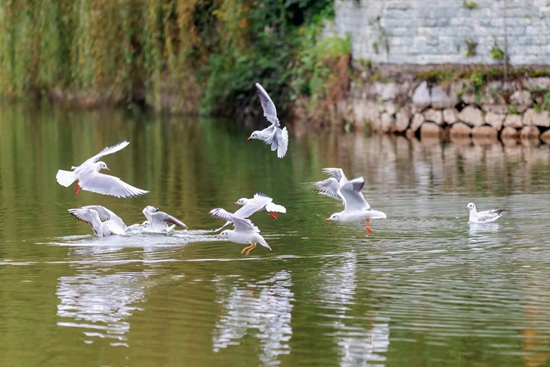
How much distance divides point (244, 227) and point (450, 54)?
10.8m

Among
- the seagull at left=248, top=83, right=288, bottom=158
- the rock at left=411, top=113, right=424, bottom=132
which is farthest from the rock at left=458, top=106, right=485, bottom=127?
the seagull at left=248, top=83, right=288, bottom=158

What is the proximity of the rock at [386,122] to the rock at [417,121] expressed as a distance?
40cm

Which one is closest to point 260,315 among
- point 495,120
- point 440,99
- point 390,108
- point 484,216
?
point 484,216

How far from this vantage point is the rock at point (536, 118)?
1922 centimetres

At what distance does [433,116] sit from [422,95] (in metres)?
0.38

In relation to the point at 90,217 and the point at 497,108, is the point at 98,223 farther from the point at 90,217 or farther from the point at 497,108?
the point at 497,108

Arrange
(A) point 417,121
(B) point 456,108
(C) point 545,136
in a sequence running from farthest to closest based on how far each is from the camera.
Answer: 1. (A) point 417,121
2. (B) point 456,108
3. (C) point 545,136

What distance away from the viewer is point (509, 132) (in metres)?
19.6

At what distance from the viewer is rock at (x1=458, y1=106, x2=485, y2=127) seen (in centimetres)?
1995

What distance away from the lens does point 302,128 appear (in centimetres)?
2247

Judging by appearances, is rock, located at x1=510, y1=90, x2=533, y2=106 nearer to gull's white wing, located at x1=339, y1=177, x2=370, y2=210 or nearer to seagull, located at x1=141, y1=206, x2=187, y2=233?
gull's white wing, located at x1=339, y1=177, x2=370, y2=210

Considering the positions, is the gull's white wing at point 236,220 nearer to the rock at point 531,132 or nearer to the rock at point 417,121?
the rock at point 531,132

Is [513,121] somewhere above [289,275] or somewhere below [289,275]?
above

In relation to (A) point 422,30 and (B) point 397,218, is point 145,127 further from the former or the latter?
(B) point 397,218
